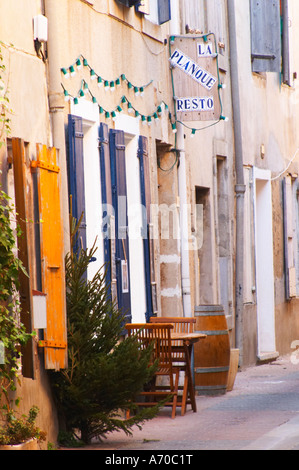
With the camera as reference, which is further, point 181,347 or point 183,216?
point 183,216

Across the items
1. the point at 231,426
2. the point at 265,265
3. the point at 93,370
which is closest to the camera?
the point at 93,370

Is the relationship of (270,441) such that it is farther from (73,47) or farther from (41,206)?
(73,47)

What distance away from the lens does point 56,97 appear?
9.20 m

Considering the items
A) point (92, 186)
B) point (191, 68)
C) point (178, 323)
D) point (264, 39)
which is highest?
point (264, 39)

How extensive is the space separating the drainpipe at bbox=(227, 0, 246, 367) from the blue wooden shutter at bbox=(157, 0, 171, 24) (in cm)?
308

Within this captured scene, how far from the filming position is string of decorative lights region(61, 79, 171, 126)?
9958 millimetres

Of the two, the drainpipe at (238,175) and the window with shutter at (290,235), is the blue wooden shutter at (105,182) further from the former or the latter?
the window with shutter at (290,235)

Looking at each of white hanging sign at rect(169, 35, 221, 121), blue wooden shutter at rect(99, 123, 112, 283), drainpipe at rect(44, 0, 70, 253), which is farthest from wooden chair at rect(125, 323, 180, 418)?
white hanging sign at rect(169, 35, 221, 121)

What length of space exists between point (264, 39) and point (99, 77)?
6632mm

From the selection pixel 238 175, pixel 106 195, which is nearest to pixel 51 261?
pixel 106 195

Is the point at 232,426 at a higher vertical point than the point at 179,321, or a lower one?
lower

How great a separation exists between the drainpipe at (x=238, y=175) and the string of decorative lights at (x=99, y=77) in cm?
357

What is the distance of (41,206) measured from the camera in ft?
27.0

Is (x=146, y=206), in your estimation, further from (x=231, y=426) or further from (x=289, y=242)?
(x=289, y=242)
